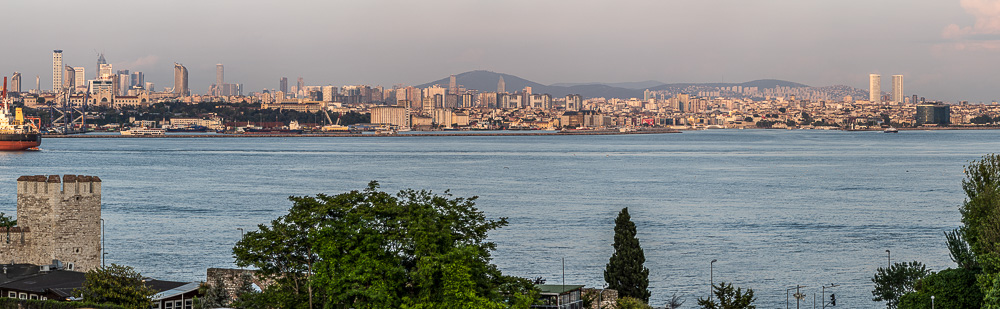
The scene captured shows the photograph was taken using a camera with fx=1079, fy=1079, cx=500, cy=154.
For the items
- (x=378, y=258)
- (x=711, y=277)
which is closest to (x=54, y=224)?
(x=378, y=258)

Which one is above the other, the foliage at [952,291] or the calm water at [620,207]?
the foliage at [952,291]

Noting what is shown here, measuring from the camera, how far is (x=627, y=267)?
16.3 m

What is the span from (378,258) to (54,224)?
18.0 feet

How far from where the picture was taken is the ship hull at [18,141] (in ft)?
265

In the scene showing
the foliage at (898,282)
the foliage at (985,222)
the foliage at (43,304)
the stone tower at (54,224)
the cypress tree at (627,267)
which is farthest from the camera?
the foliage at (898,282)

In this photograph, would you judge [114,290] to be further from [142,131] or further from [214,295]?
[142,131]

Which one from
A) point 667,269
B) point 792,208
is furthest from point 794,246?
point 792,208

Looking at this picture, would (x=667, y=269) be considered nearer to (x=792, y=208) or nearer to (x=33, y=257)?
(x=33, y=257)

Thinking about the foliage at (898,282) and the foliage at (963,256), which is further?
the foliage at (898,282)

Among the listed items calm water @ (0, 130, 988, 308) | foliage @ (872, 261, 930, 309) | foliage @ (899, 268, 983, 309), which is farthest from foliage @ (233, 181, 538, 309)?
foliage @ (872, 261, 930, 309)

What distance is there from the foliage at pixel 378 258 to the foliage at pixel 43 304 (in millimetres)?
1635

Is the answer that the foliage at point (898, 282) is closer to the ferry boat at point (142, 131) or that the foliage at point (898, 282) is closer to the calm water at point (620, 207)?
the calm water at point (620, 207)

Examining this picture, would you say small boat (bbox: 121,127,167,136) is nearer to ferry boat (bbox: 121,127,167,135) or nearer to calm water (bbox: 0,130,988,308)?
Answer: ferry boat (bbox: 121,127,167,135)

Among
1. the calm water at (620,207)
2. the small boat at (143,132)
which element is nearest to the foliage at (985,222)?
the calm water at (620,207)
